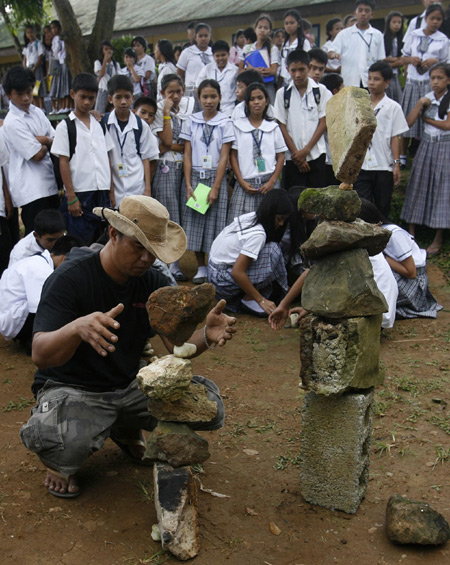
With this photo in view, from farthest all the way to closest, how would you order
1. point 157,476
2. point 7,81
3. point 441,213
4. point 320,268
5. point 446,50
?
point 446,50 < point 441,213 < point 7,81 < point 320,268 < point 157,476

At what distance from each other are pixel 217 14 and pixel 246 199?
→ 9.76 metres

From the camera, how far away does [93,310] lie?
3.27 m

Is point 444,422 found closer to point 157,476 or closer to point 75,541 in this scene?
point 157,476

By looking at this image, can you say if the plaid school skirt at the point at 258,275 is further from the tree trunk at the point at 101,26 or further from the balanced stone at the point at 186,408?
the tree trunk at the point at 101,26

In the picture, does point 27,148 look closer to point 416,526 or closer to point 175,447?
point 175,447

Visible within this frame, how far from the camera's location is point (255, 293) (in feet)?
19.3

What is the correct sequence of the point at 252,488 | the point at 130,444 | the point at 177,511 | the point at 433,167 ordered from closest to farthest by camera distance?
1. the point at 177,511
2. the point at 252,488
3. the point at 130,444
4. the point at 433,167

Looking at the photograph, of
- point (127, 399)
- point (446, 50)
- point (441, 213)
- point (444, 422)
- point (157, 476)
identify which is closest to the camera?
point (157, 476)

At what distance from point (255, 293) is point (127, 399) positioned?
8.81ft

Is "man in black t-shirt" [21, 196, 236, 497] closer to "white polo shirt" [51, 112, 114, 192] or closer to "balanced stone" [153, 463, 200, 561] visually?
"balanced stone" [153, 463, 200, 561]

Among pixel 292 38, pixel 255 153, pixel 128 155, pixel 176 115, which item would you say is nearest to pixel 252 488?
pixel 128 155

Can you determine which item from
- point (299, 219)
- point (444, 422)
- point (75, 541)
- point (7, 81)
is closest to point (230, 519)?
point (75, 541)

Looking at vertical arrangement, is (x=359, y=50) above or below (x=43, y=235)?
above

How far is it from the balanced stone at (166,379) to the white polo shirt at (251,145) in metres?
4.03
